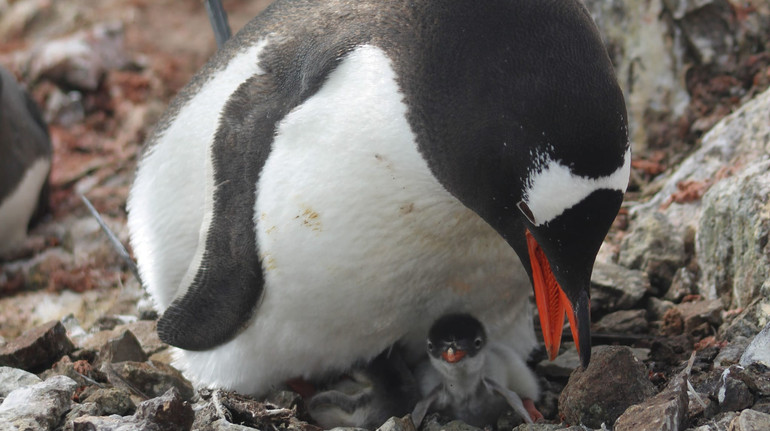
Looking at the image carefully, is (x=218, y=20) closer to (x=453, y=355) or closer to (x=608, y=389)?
(x=453, y=355)

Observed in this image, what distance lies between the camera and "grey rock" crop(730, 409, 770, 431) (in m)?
2.29

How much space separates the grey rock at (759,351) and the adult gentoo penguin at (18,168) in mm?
4503

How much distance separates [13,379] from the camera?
3143mm

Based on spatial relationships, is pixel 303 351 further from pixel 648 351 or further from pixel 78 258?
pixel 78 258

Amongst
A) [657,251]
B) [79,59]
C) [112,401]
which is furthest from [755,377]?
[79,59]

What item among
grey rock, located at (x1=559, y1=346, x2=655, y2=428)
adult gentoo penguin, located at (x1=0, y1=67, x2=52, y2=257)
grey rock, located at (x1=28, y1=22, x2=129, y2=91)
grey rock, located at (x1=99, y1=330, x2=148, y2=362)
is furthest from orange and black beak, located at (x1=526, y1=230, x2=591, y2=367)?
grey rock, located at (x1=28, y1=22, x2=129, y2=91)

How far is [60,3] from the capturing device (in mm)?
8648

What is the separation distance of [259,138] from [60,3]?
20.6 ft

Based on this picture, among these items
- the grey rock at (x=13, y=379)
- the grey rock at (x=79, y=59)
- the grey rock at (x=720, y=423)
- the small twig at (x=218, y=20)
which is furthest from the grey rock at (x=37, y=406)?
the grey rock at (x=79, y=59)

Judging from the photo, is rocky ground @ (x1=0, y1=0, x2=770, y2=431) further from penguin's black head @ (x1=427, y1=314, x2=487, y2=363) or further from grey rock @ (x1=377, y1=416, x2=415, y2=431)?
penguin's black head @ (x1=427, y1=314, x2=487, y2=363)

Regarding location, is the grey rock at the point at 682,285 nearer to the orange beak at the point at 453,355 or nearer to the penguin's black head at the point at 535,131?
the orange beak at the point at 453,355

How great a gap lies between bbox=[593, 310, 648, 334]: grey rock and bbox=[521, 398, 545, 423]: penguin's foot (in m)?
0.48

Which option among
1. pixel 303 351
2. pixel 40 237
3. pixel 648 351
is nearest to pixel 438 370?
pixel 303 351

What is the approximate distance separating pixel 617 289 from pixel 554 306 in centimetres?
106
